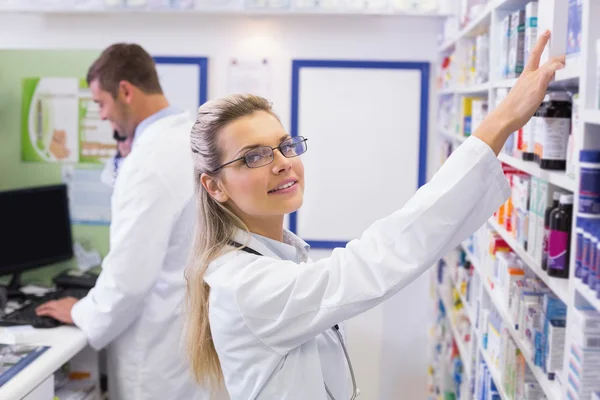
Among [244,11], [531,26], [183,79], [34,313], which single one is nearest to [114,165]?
[183,79]

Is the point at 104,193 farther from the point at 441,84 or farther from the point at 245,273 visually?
the point at 245,273

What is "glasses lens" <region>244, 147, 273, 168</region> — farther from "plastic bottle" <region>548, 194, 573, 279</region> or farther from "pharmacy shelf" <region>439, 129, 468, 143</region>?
"pharmacy shelf" <region>439, 129, 468, 143</region>

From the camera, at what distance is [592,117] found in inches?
50.6

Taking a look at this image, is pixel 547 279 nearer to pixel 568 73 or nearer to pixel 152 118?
pixel 568 73

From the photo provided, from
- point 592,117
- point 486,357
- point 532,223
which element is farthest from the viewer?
point 486,357

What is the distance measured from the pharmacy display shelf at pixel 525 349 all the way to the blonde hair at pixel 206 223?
30.6 inches

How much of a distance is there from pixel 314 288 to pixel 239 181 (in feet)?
1.06

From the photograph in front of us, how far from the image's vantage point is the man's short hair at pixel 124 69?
2.83m

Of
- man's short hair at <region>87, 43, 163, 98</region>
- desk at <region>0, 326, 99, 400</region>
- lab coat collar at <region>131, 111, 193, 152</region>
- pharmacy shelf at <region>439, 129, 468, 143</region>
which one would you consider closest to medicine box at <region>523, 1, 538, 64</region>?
pharmacy shelf at <region>439, 129, 468, 143</region>

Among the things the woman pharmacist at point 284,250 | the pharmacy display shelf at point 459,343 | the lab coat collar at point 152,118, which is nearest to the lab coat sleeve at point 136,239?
the lab coat collar at point 152,118

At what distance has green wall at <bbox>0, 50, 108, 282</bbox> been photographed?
389 cm

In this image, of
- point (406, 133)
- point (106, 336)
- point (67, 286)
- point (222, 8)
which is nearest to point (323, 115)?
point (406, 133)

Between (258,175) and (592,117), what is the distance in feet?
2.24

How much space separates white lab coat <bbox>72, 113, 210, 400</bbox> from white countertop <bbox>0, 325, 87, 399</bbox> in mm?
86
